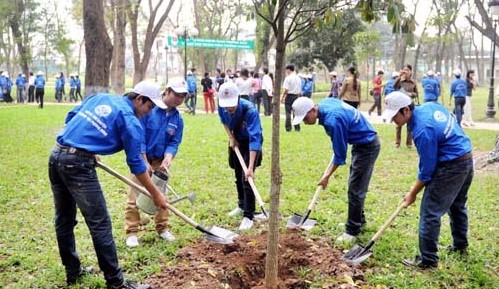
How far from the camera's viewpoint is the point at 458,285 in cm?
418

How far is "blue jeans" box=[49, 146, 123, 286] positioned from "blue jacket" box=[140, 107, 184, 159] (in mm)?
1179

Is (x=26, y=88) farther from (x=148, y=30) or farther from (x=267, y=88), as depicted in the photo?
(x=267, y=88)

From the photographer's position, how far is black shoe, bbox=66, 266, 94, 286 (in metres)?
4.26

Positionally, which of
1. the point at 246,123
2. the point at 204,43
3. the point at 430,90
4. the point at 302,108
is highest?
the point at 204,43

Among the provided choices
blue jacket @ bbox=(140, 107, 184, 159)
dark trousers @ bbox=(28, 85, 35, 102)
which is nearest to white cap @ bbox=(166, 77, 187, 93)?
blue jacket @ bbox=(140, 107, 184, 159)

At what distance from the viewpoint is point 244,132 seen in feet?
18.5

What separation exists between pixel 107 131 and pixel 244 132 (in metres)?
2.15

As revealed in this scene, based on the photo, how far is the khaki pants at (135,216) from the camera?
518cm

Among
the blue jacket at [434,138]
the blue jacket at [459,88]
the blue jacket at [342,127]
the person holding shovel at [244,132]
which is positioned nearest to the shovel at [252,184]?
the person holding shovel at [244,132]

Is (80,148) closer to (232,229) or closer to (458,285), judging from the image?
(232,229)

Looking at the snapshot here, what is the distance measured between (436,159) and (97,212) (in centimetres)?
275

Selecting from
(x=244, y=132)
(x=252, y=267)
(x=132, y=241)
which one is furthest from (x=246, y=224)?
(x=132, y=241)

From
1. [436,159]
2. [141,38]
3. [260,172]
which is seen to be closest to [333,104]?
[436,159]

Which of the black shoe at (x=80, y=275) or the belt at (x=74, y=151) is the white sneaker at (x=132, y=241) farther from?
the belt at (x=74, y=151)
